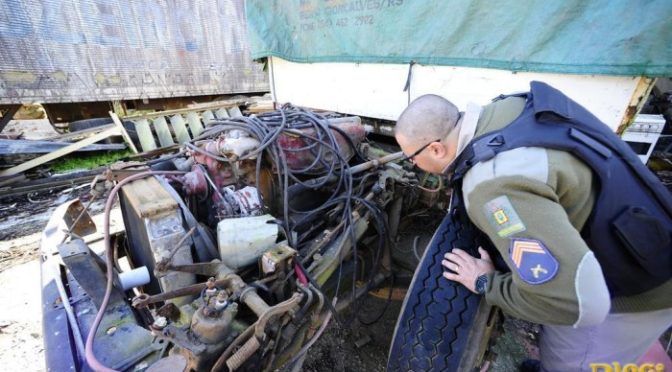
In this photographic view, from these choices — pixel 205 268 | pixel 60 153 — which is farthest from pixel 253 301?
pixel 60 153

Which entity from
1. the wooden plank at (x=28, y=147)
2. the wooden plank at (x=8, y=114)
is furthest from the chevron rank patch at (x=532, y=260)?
the wooden plank at (x=8, y=114)

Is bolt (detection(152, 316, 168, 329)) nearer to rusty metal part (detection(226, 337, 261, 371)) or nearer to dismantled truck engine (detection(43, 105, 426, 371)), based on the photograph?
dismantled truck engine (detection(43, 105, 426, 371))

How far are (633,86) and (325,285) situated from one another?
2.41m

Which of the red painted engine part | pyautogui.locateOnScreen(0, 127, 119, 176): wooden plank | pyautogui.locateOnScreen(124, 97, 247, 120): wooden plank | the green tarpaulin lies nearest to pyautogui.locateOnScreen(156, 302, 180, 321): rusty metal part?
the red painted engine part

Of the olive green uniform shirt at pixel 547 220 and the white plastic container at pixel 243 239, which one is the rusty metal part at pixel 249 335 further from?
the olive green uniform shirt at pixel 547 220

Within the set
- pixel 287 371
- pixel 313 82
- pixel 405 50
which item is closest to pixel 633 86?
pixel 405 50

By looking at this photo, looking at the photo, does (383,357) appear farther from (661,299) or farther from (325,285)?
(661,299)

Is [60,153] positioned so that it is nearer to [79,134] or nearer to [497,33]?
[79,134]

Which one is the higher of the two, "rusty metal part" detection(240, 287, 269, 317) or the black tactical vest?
the black tactical vest

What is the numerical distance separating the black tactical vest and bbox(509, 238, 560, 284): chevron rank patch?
0.32 metres

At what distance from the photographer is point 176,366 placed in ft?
3.44

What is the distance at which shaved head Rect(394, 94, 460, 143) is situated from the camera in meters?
1.37

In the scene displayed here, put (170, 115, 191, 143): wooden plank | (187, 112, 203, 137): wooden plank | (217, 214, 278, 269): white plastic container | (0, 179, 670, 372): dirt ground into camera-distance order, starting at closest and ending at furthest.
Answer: (217, 214, 278, 269): white plastic container < (0, 179, 670, 372): dirt ground < (170, 115, 191, 143): wooden plank < (187, 112, 203, 137): wooden plank

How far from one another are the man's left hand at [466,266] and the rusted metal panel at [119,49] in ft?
25.7
